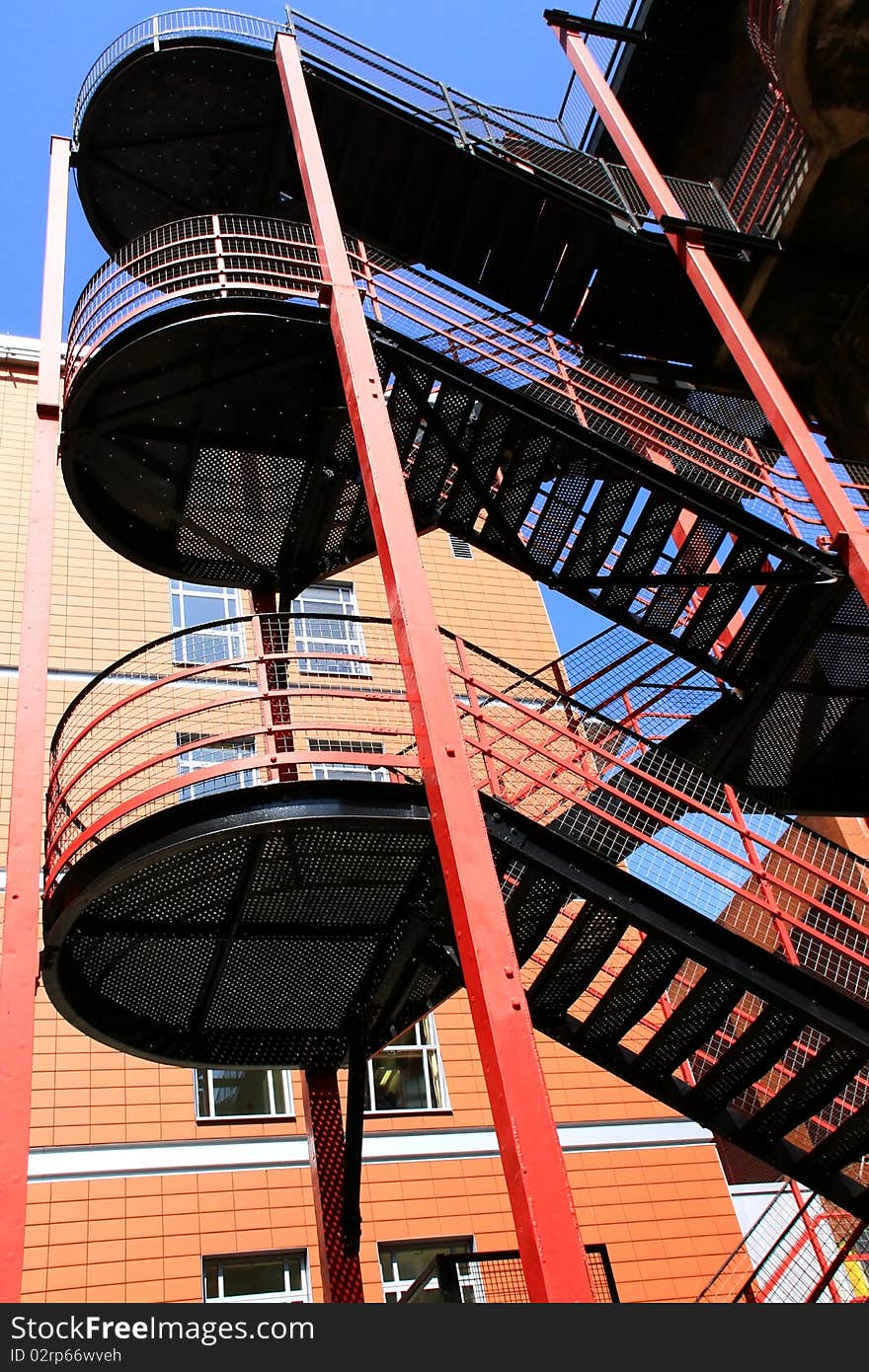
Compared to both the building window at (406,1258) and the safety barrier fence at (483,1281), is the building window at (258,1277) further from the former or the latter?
the safety barrier fence at (483,1281)

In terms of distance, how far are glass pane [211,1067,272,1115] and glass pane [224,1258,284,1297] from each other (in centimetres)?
167

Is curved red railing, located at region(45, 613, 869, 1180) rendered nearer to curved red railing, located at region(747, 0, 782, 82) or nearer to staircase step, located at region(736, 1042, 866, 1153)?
staircase step, located at region(736, 1042, 866, 1153)

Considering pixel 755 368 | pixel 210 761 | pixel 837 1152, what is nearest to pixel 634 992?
pixel 837 1152

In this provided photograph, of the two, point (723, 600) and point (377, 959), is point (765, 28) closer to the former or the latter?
point (723, 600)

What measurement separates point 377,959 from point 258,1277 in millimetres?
5000

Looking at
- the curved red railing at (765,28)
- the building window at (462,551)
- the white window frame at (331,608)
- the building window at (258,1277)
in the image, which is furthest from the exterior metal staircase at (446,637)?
the building window at (462,551)

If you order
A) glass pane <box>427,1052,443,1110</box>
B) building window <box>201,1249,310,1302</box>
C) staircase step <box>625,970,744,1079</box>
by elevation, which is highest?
glass pane <box>427,1052,443,1110</box>

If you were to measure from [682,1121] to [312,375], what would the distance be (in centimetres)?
1093

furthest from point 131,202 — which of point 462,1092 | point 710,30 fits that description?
point 462,1092

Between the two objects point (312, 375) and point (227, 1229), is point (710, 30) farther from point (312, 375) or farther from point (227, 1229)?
point (227, 1229)

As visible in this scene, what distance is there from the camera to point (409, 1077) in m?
14.8

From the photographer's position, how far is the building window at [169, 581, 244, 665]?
16.9 metres

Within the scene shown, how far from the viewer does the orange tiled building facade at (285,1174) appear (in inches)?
488

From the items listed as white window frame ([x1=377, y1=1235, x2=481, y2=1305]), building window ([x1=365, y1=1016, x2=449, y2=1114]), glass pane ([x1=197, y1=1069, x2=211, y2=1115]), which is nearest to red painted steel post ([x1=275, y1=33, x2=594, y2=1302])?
Result: white window frame ([x1=377, y1=1235, x2=481, y2=1305])
